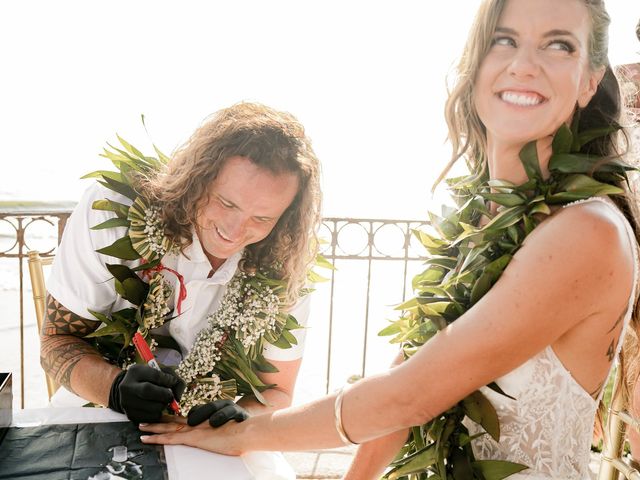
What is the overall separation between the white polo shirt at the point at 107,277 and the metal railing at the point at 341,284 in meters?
0.58

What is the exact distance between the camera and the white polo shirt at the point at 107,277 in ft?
6.66

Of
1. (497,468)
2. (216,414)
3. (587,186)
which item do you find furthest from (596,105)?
(216,414)

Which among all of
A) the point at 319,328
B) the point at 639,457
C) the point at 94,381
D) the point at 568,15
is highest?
the point at 568,15

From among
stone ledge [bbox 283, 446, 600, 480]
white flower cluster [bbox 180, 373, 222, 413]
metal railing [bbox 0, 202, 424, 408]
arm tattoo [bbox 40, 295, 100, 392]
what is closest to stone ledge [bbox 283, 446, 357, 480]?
stone ledge [bbox 283, 446, 600, 480]

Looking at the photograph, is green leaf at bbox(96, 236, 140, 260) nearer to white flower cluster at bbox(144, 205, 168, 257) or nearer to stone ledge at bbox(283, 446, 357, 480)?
white flower cluster at bbox(144, 205, 168, 257)

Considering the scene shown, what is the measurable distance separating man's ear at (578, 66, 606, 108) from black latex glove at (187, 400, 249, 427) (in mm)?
1164

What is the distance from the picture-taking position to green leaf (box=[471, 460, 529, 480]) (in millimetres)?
1456

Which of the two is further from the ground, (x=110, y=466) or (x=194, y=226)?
(x=194, y=226)

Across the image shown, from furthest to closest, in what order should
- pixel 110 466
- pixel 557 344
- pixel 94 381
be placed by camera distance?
1. pixel 94 381
2. pixel 557 344
3. pixel 110 466

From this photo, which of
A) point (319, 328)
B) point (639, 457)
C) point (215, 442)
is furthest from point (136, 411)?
point (319, 328)

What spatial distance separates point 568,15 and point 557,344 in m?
0.78

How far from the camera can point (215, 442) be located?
1.49 meters

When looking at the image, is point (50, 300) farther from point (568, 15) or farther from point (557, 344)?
point (568, 15)

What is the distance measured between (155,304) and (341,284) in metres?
6.45
